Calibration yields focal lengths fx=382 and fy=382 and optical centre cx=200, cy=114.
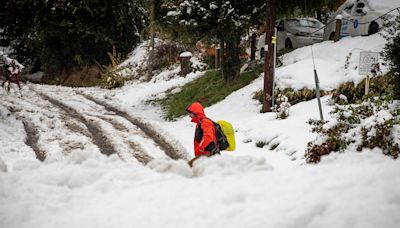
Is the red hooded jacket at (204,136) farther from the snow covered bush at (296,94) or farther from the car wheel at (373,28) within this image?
the car wheel at (373,28)

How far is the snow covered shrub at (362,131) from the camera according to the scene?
5.96m

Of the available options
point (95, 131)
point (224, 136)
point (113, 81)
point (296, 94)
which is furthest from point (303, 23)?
point (224, 136)

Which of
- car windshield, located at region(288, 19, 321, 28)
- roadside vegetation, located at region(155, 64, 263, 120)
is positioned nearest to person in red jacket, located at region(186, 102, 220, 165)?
roadside vegetation, located at region(155, 64, 263, 120)

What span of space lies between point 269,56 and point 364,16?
568 centimetres

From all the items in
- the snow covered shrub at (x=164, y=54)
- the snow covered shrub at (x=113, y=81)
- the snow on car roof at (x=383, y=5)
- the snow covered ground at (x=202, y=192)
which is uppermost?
the snow on car roof at (x=383, y=5)

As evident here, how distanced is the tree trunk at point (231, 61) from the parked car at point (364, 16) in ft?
14.9

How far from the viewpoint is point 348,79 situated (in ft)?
37.0

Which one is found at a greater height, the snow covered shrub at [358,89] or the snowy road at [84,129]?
the snow covered shrub at [358,89]

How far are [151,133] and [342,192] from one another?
8.86 meters

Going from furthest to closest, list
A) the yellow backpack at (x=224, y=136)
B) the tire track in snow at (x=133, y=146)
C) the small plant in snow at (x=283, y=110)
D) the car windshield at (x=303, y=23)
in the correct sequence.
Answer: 1. the car windshield at (x=303, y=23)
2. the small plant in snow at (x=283, y=110)
3. the tire track in snow at (x=133, y=146)
4. the yellow backpack at (x=224, y=136)

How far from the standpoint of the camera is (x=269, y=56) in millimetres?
11500

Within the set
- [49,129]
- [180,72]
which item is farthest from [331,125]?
[180,72]

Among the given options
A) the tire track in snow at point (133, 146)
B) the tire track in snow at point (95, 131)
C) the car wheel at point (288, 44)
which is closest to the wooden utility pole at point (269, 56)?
the tire track in snow at point (133, 146)

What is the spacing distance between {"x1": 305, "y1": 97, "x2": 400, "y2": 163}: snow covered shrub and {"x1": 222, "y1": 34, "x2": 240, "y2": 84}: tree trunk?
8.00 meters
